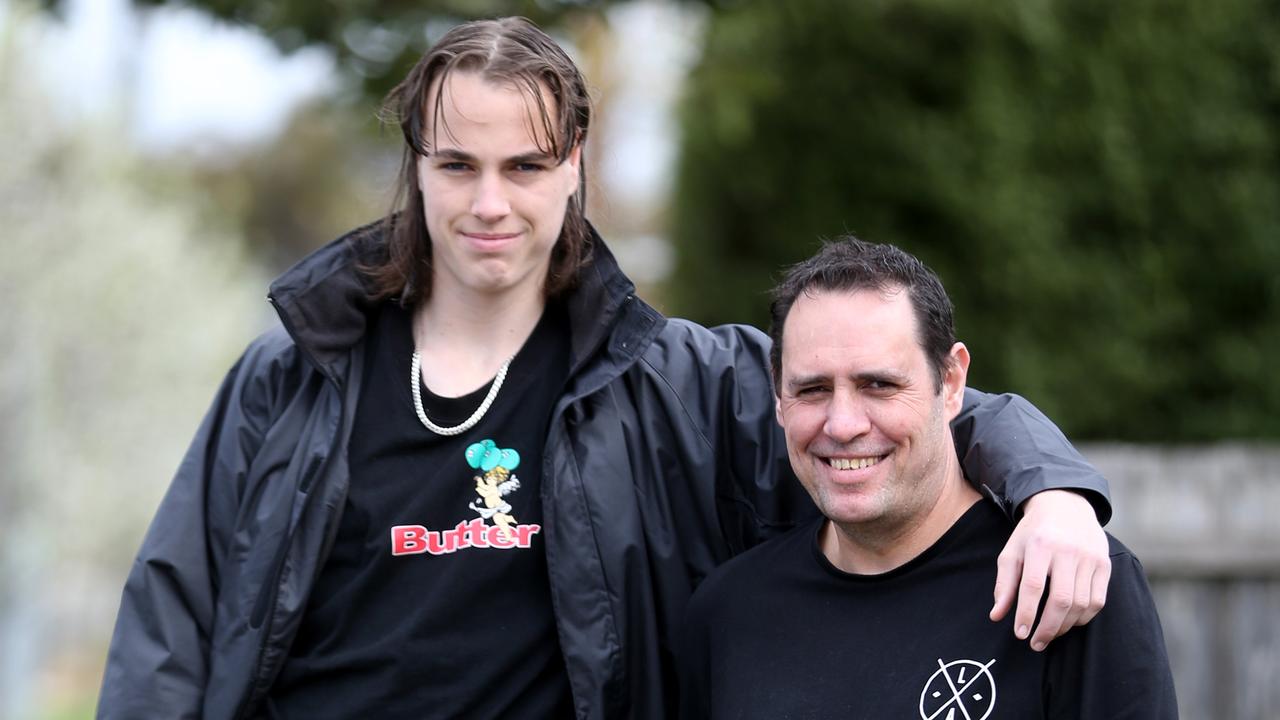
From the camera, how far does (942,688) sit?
2.44 metres

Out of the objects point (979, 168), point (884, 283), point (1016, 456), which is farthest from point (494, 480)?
point (979, 168)

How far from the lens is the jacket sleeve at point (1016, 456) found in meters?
2.61

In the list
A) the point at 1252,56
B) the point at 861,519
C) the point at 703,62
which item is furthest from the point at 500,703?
the point at 1252,56

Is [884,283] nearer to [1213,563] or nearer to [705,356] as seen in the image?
[705,356]

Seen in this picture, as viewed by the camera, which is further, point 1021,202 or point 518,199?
point 1021,202

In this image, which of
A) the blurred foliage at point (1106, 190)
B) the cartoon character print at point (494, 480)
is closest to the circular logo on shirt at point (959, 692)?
the cartoon character print at point (494, 480)

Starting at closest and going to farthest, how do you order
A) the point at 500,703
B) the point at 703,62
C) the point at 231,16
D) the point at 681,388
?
the point at 500,703 < the point at 681,388 < the point at 231,16 < the point at 703,62

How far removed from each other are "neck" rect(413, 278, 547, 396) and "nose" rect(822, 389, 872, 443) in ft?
2.66

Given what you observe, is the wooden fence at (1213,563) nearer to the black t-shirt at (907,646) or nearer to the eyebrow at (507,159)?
the black t-shirt at (907,646)

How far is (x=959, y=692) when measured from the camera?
2424 mm

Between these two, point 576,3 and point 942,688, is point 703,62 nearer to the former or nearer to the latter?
point 576,3

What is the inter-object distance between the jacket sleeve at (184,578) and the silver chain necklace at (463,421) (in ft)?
1.04

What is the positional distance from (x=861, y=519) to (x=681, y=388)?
665 millimetres

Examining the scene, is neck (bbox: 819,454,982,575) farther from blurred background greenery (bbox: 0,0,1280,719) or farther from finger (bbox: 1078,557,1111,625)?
blurred background greenery (bbox: 0,0,1280,719)
